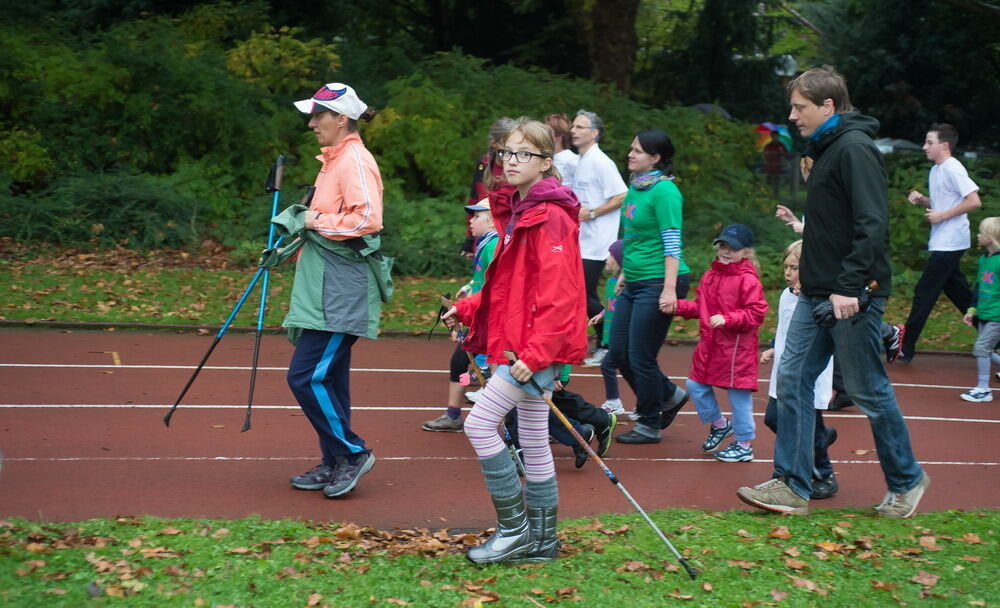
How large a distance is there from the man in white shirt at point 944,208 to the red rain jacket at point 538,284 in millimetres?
6498

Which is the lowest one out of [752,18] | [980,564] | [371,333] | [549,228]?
[980,564]

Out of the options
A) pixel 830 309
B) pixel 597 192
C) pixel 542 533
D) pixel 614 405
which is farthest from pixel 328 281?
pixel 597 192

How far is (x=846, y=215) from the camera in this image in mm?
5781

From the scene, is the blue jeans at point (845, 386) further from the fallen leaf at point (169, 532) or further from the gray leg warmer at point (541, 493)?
the fallen leaf at point (169, 532)

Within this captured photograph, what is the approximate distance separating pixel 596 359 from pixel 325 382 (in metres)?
4.91

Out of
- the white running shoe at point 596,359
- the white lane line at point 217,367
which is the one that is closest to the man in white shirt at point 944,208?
the white running shoe at point 596,359

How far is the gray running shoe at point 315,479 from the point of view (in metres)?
6.64

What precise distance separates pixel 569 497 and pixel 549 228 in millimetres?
2264

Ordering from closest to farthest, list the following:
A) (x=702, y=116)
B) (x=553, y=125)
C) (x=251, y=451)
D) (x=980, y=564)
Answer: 1. (x=980, y=564)
2. (x=251, y=451)
3. (x=553, y=125)
4. (x=702, y=116)

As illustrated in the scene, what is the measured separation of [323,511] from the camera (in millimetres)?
6285

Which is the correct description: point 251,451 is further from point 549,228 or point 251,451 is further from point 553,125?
point 553,125

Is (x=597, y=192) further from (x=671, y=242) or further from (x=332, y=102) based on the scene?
(x=332, y=102)

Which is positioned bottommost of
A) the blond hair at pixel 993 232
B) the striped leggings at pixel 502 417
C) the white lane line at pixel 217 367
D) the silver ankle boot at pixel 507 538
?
the white lane line at pixel 217 367

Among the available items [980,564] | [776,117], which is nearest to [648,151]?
[980,564]
